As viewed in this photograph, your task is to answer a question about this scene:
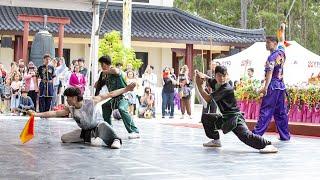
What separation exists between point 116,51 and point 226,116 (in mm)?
13320

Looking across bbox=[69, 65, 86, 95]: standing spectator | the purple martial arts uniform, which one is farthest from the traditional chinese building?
the purple martial arts uniform

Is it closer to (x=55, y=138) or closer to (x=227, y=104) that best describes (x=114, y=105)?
(x=55, y=138)

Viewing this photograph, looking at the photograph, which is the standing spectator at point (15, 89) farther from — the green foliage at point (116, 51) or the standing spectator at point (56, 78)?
the green foliage at point (116, 51)

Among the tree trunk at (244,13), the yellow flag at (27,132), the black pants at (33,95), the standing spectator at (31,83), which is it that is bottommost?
the yellow flag at (27,132)

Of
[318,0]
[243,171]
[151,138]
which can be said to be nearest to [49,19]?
[151,138]

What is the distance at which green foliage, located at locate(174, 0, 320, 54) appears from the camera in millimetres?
38781

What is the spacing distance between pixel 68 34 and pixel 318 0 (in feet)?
74.3

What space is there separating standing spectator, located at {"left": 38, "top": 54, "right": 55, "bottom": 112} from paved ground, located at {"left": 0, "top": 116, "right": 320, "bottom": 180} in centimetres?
584

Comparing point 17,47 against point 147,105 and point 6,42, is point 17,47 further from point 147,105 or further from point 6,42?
point 147,105

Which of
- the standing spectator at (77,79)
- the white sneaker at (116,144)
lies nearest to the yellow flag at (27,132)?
the white sneaker at (116,144)

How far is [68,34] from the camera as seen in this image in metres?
23.3

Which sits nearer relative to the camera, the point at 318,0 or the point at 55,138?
the point at 55,138

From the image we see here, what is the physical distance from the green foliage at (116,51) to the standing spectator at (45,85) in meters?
5.16

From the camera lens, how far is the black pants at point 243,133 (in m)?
7.70
